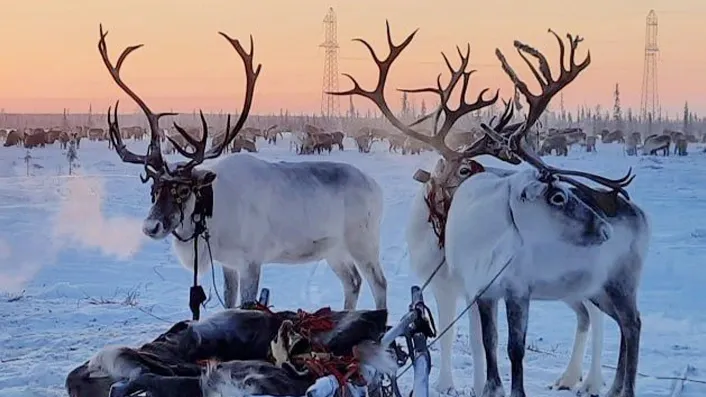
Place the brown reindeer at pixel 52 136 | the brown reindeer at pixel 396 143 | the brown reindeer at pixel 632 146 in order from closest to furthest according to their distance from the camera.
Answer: the brown reindeer at pixel 632 146
the brown reindeer at pixel 396 143
the brown reindeer at pixel 52 136

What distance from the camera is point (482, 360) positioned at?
596 cm

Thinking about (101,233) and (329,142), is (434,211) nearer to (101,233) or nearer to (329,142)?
(101,233)

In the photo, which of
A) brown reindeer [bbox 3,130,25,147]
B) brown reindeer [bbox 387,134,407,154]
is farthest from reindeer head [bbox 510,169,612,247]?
brown reindeer [bbox 3,130,25,147]

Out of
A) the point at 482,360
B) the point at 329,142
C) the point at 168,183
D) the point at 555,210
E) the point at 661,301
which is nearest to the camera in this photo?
the point at 555,210

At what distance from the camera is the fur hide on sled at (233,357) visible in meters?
3.42

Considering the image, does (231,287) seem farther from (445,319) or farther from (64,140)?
(64,140)

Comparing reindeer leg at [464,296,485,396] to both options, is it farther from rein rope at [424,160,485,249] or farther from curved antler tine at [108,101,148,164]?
curved antler tine at [108,101,148,164]

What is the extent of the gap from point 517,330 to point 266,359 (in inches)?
65.3

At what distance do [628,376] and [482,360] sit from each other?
0.84 meters

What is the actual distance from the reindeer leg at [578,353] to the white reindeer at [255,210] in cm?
197

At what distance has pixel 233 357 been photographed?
160 inches

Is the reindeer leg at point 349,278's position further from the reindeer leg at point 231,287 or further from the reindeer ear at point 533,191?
the reindeer ear at point 533,191

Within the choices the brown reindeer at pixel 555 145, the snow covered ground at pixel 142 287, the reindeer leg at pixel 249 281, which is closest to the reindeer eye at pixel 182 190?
the reindeer leg at pixel 249 281

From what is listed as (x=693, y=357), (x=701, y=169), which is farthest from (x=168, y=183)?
(x=701, y=169)
